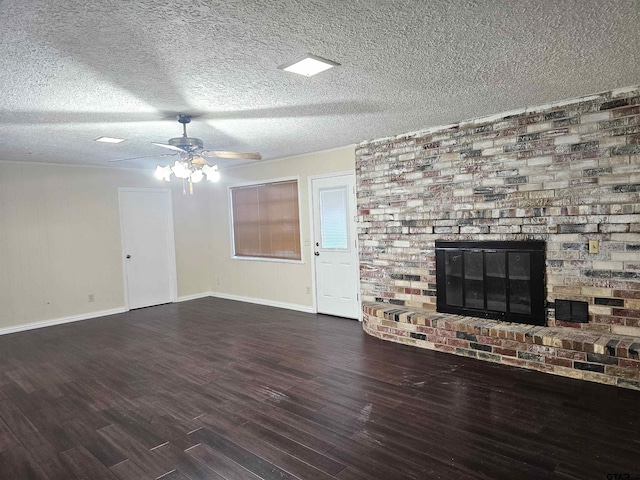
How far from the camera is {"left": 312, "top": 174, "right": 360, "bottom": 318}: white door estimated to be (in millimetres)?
5613

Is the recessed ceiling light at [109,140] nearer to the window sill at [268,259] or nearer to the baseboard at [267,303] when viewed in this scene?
the window sill at [268,259]

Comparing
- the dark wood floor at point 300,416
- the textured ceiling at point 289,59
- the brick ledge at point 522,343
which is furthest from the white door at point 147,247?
the brick ledge at point 522,343

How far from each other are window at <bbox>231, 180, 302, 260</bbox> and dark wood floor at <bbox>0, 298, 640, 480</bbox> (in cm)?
219

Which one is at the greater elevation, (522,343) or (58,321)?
(522,343)

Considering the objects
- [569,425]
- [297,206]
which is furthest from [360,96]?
[297,206]

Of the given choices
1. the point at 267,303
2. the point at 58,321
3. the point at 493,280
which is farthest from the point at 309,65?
the point at 58,321

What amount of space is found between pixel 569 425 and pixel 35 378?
176 inches

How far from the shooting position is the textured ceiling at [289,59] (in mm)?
1931

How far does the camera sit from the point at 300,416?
2947mm

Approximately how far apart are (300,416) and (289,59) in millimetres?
2387

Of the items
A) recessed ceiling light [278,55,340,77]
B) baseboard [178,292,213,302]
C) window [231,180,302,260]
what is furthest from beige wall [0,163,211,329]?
recessed ceiling light [278,55,340,77]

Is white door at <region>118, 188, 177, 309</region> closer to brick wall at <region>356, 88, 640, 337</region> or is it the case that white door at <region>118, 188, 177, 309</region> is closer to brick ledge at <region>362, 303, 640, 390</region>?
brick wall at <region>356, 88, 640, 337</region>

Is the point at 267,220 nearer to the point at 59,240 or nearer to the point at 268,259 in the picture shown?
the point at 268,259

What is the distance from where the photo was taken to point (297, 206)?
6.31 metres
